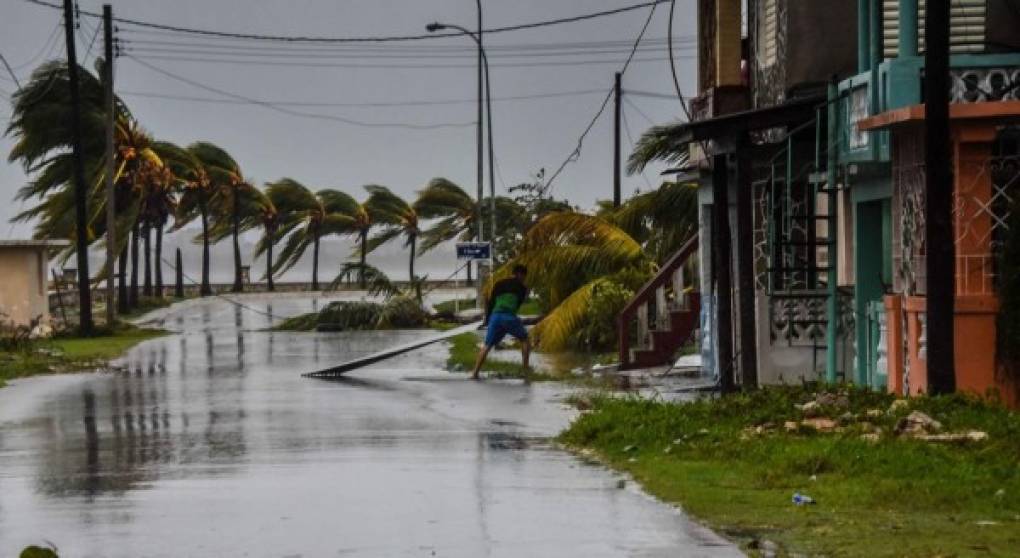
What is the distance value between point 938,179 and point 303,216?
3566 inches

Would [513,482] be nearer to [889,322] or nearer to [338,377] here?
[889,322]

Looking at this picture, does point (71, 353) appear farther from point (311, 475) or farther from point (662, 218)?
point (311, 475)

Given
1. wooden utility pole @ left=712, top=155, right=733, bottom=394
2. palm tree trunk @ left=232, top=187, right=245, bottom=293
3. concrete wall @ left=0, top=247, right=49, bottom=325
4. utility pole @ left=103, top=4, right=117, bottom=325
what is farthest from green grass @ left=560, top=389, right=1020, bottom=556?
palm tree trunk @ left=232, top=187, right=245, bottom=293

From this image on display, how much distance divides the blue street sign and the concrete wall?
38.7 ft

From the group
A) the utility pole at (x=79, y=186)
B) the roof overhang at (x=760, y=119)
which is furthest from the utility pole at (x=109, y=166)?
the roof overhang at (x=760, y=119)

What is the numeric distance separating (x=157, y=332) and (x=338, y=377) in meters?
23.5

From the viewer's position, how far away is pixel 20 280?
52781 millimetres

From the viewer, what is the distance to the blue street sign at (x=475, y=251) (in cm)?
5803

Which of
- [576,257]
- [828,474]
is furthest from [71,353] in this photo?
[828,474]

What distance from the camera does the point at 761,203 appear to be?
2789 centimetres

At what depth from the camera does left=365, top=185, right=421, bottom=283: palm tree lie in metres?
106

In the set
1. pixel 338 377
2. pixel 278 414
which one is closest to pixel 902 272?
pixel 278 414

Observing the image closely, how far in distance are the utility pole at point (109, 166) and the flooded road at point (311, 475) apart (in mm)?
22948

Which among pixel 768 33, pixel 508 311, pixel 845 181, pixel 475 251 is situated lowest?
pixel 508 311
